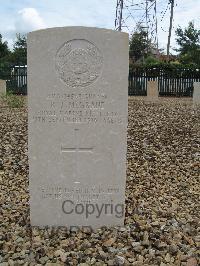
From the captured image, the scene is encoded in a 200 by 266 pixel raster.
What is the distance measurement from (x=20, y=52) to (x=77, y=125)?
3704 cm

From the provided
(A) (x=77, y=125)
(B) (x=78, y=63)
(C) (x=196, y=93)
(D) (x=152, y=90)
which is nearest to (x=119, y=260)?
(A) (x=77, y=125)

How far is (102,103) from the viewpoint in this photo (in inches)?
147

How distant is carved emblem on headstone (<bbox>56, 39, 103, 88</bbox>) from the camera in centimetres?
366

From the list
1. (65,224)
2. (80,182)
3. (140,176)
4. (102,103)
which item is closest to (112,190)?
(80,182)

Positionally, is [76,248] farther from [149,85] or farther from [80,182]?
[149,85]

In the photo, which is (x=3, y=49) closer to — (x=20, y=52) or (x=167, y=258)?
(x=20, y=52)

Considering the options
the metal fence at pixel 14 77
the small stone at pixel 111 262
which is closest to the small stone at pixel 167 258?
the small stone at pixel 111 262

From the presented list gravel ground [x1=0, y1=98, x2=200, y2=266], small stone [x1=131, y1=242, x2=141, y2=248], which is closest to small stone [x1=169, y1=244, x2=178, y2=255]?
gravel ground [x1=0, y1=98, x2=200, y2=266]

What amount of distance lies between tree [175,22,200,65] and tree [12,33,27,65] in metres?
12.9

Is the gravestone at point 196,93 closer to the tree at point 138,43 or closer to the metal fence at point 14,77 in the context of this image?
the metal fence at point 14,77

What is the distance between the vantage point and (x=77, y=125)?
12.4 ft

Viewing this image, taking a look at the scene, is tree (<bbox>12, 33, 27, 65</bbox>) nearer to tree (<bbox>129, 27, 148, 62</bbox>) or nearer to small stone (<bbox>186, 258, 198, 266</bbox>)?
tree (<bbox>129, 27, 148, 62</bbox>)

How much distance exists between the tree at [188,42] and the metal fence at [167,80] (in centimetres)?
496

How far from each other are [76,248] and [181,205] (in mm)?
1548
